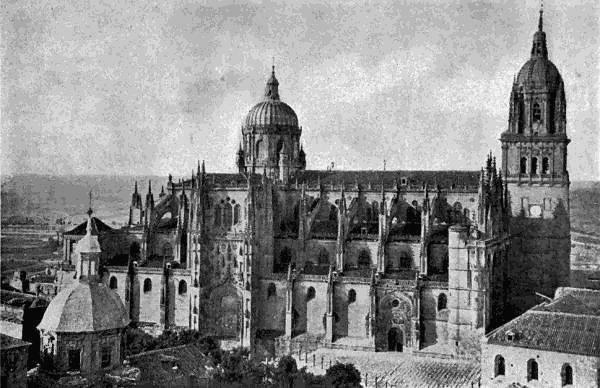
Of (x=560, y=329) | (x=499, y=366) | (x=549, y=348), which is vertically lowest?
(x=499, y=366)

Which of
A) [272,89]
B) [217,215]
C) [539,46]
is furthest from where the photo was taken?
[272,89]

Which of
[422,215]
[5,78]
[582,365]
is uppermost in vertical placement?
[5,78]

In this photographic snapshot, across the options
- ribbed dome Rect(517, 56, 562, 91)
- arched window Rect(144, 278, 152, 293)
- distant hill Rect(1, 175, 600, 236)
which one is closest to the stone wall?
distant hill Rect(1, 175, 600, 236)

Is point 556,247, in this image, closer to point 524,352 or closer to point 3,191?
point 524,352

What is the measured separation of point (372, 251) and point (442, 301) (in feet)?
31.9

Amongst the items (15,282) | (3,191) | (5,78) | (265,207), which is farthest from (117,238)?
(5,78)

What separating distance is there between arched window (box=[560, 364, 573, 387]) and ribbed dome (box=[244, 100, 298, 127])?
151 ft

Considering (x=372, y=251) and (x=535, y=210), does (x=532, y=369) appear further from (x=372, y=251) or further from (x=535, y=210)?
(x=535, y=210)

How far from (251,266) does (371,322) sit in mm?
12211

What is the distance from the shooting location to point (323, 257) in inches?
2753

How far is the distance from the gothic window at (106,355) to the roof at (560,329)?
2456 centimetres

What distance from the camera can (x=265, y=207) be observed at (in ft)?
226

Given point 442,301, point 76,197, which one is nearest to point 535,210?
point 442,301

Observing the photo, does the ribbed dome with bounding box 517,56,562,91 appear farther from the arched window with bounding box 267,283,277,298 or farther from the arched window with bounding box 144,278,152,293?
the arched window with bounding box 144,278,152,293
